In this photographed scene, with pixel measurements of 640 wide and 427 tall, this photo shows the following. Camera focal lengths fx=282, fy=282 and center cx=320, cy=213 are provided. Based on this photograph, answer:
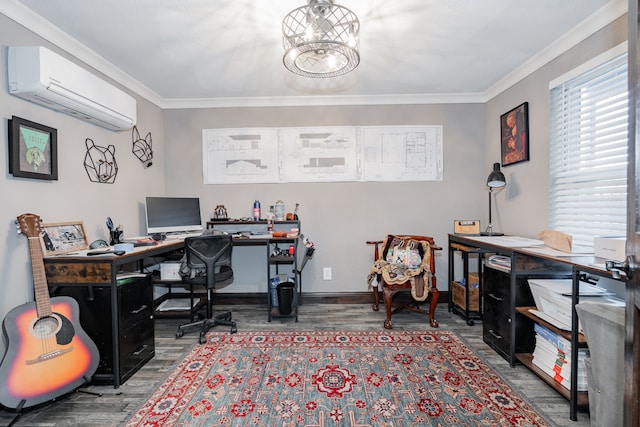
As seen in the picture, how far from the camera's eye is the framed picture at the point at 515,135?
274cm

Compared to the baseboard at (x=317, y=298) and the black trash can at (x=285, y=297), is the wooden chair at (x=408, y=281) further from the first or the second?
the black trash can at (x=285, y=297)

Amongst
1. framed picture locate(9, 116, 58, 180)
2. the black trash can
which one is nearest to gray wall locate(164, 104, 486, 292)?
the black trash can

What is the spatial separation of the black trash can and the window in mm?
2521

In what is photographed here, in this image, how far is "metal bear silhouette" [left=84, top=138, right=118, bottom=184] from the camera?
249 cm

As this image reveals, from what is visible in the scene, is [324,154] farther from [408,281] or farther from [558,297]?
[558,297]

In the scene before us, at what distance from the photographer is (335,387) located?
6.20 ft

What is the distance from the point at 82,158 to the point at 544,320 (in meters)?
3.76

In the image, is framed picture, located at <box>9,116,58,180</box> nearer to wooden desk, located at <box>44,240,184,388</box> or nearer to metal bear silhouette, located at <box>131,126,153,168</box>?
wooden desk, located at <box>44,240,184,388</box>

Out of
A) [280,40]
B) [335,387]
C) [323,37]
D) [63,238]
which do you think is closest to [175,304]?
[63,238]

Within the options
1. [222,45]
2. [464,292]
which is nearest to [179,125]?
[222,45]

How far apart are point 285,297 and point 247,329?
48 cm

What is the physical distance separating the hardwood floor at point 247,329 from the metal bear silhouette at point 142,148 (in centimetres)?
180

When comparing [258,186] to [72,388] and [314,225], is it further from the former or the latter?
[72,388]

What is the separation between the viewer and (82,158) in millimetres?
2416
